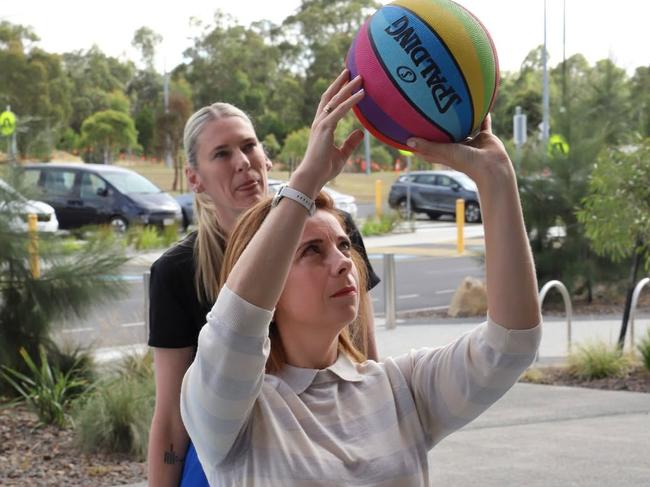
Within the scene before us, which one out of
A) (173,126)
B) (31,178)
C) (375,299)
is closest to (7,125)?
(31,178)

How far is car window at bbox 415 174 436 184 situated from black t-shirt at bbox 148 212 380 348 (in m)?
33.9

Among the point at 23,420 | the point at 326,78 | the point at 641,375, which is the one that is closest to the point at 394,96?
the point at 23,420

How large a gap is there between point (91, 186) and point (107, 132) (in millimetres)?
29936

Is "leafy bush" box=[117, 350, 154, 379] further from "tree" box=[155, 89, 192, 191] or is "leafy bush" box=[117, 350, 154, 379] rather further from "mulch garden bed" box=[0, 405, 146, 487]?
"tree" box=[155, 89, 192, 191]

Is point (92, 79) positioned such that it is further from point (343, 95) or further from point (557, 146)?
point (343, 95)

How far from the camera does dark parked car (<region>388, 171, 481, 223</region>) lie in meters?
35.9

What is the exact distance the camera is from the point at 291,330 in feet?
8.11

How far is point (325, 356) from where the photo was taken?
2484mm

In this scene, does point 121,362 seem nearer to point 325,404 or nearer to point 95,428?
point 95,428

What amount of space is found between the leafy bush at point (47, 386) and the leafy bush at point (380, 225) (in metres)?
23.4

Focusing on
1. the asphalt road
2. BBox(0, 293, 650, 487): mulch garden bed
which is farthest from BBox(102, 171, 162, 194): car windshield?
BBox(0, 293, 650, 487): mulch garden bed

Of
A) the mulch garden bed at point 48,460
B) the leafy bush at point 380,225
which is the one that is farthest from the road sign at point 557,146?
the leafy bush at point 380,225

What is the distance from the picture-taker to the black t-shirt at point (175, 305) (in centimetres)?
319

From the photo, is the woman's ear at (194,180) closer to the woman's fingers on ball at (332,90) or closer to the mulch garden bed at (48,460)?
the woman's fingers on ball at (332,90)
